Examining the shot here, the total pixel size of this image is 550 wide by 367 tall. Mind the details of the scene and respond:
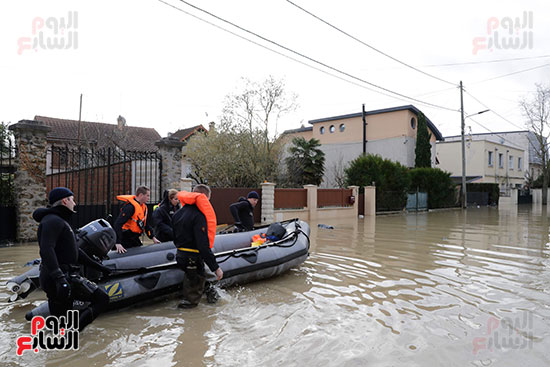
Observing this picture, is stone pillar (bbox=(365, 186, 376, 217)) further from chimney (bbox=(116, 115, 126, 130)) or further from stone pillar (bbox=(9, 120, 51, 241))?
chimney (bbox=(116, 115, 126, 130))

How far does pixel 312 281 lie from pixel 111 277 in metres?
2.92

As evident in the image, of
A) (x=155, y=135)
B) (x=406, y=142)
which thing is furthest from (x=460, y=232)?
(x=155, y=135)

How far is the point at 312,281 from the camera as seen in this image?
5.74 m

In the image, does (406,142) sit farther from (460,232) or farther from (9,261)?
(9,261)

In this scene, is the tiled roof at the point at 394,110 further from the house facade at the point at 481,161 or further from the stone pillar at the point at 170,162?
the stone pillar at the point at 170,162

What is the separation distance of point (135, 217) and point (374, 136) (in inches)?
978

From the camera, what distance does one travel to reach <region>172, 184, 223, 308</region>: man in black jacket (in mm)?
4203

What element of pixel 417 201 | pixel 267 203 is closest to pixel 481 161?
pixel 417 201

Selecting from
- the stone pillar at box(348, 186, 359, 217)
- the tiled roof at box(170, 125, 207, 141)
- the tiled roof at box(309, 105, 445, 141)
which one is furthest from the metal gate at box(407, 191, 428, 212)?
the tiled roof at box(170, 125, 207, 141)

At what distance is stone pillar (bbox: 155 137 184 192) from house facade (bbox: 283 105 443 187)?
50.9 ft

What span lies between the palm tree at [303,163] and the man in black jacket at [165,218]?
1515 cm

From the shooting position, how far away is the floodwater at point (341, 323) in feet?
10.6

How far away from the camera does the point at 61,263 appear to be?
3260mm

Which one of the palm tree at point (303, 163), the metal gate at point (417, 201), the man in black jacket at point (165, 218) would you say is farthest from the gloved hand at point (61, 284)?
the metal gate at point (417, 201)
